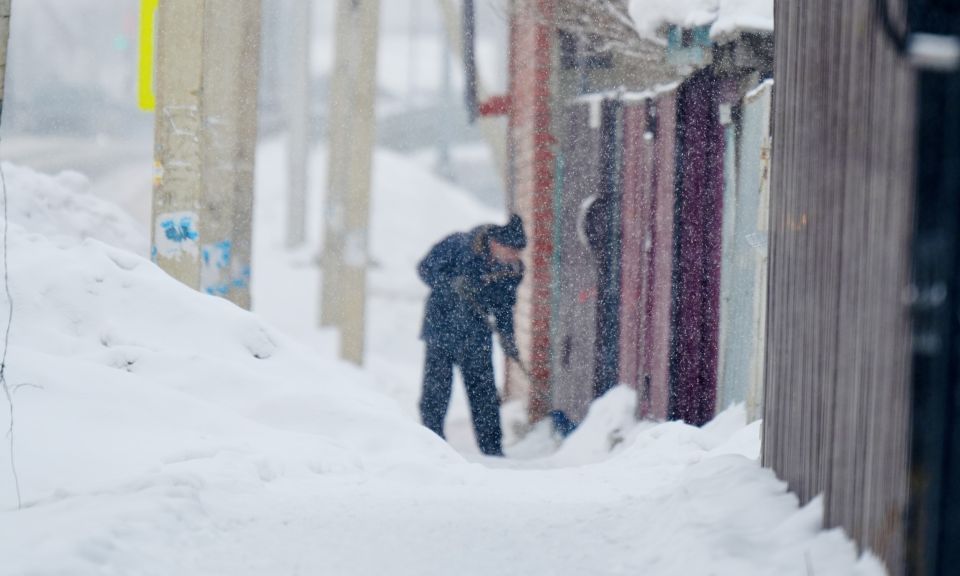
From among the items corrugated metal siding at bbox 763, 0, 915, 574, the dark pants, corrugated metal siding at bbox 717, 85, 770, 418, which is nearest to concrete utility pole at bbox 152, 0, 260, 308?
the dark pants

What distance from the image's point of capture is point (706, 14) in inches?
238

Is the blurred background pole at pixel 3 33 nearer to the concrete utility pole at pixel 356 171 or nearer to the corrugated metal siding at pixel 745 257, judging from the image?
the corrugated metal siding at pixel 745 257

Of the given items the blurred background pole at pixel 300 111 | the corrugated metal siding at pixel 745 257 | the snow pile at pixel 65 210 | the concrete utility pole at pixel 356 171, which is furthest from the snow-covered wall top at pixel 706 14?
the blurred background pole at pixel 300 111

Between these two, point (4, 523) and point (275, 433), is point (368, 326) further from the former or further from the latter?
point (4, 523)

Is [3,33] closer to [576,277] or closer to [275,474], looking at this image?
[275,474]

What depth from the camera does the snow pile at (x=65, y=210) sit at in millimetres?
9109

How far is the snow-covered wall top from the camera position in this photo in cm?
573

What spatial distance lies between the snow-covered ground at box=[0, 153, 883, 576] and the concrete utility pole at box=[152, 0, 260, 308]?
63 centimetres

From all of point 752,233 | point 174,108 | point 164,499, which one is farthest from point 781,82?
point 174,108

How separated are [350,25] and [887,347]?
8835mm

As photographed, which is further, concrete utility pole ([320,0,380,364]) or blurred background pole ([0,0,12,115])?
concrete utility pole ([320,0,380,364])

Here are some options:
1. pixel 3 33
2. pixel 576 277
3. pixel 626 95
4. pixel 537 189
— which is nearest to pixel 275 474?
pixel 3 33

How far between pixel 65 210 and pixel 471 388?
4.00 meters

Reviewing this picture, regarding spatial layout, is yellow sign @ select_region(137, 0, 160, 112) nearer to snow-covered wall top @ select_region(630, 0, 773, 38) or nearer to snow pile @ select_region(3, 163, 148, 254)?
snow pile @ select_region(3, 163, 148, 254)
